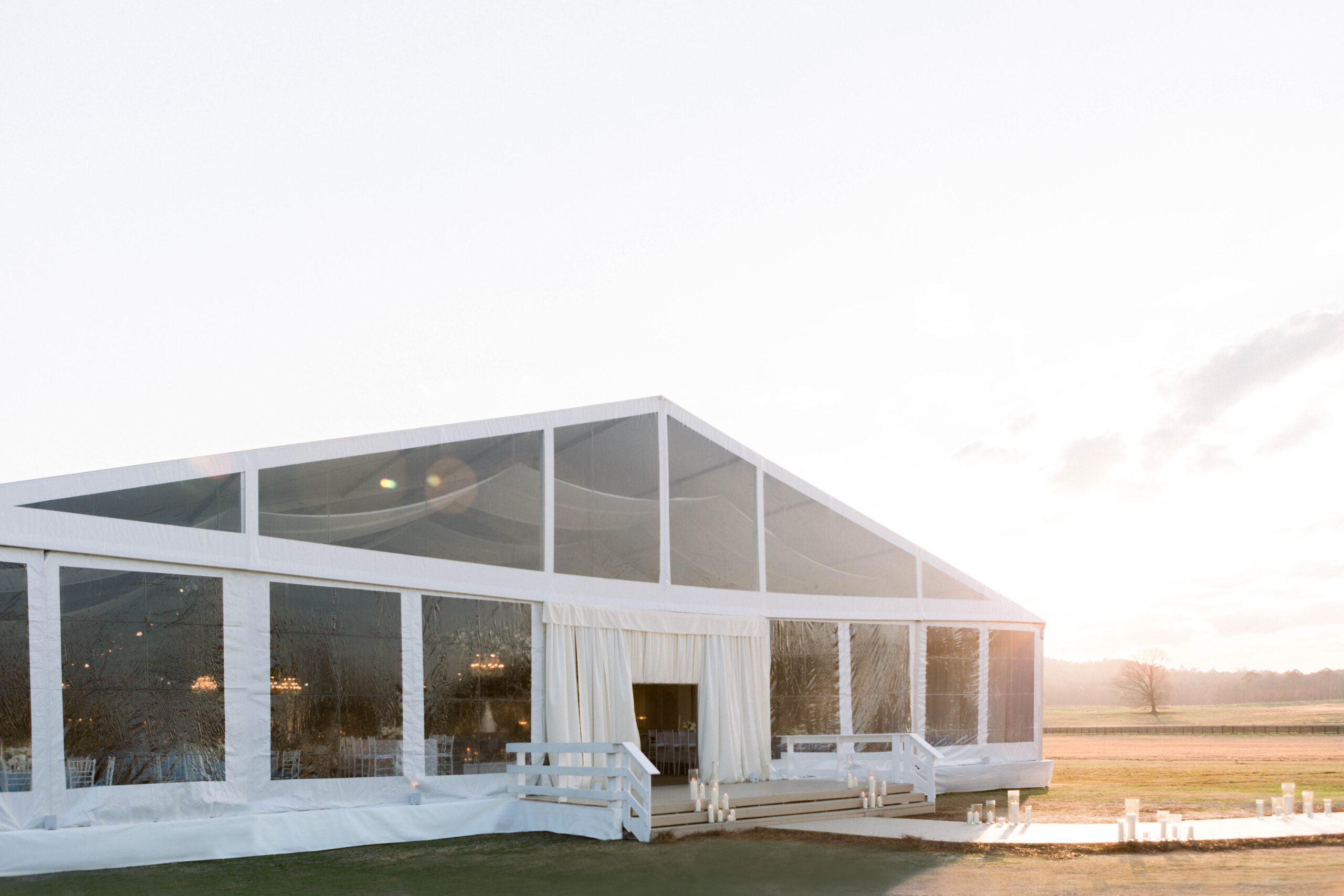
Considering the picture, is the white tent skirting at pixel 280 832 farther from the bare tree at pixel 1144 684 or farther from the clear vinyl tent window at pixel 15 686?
the bare tree at pixel 1144 684

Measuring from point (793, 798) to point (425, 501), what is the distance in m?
5.48

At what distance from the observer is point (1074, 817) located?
13.9 meters

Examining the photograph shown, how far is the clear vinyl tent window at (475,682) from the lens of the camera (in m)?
13.2

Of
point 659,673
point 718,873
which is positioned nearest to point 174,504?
point 718,873

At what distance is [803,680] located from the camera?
16906 millimetres

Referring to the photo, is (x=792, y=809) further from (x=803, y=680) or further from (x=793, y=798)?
(x=803, y=680)

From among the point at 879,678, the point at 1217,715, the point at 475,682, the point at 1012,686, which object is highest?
the point at 475,682

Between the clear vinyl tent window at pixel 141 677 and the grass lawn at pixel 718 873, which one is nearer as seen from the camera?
the grass lawn at pixel 718 873

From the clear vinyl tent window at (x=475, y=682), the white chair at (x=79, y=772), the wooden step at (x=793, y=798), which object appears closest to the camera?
the white chair at (x=79, y=772)

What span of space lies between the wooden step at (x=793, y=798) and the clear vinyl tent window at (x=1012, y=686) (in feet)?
12.1

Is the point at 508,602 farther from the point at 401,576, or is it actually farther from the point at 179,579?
the point at 179,579

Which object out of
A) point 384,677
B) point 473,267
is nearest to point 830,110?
point 473,267

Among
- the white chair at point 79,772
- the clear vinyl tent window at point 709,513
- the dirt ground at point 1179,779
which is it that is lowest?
the dirt ground at point 1179,779

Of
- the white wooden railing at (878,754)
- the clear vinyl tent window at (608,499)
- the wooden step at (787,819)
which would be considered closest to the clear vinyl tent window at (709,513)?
the clear vinyl tent window at (608,499)
